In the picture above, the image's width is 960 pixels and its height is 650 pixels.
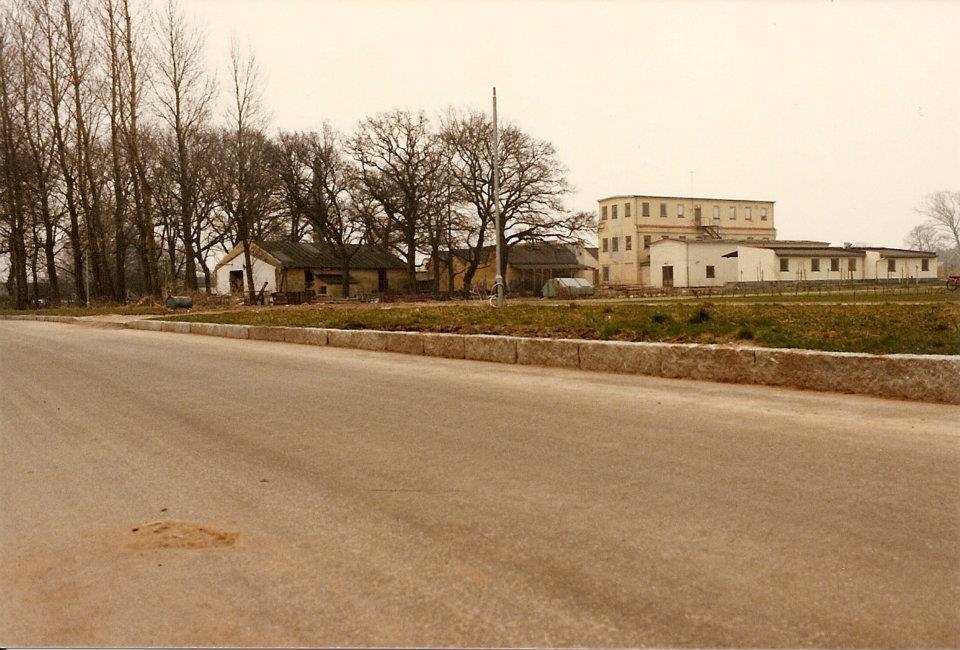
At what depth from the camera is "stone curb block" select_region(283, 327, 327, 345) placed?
49.0 feet

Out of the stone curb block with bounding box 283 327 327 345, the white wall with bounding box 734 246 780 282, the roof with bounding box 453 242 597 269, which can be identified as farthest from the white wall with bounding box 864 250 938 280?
the stone curb block with bounding box 283 327 327 345

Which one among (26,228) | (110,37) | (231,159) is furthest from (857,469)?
(26,228)

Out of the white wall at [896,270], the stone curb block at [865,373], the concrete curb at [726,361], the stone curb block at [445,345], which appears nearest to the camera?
the stone curb block at [865,373]

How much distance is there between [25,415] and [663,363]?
690 cm

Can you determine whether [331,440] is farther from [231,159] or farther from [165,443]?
[231,159]

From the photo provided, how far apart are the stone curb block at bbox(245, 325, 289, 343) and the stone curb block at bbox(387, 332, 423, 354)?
4.13 meters

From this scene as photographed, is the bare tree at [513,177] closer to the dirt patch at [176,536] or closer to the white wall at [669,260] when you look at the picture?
the white wall at [669,260]

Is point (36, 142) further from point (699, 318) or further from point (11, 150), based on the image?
point (699, 318)

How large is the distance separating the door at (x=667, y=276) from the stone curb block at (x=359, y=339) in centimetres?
5628

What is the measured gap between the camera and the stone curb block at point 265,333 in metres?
16.3

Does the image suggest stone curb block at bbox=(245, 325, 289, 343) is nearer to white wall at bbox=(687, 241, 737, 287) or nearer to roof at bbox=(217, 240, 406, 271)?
roof at bbox=(217, 240, 406, 271)

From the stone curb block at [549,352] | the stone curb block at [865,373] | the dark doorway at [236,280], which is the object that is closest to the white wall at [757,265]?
the dark doorway at [236,280]

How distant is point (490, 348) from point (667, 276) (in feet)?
195

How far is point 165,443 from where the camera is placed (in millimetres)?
5684
